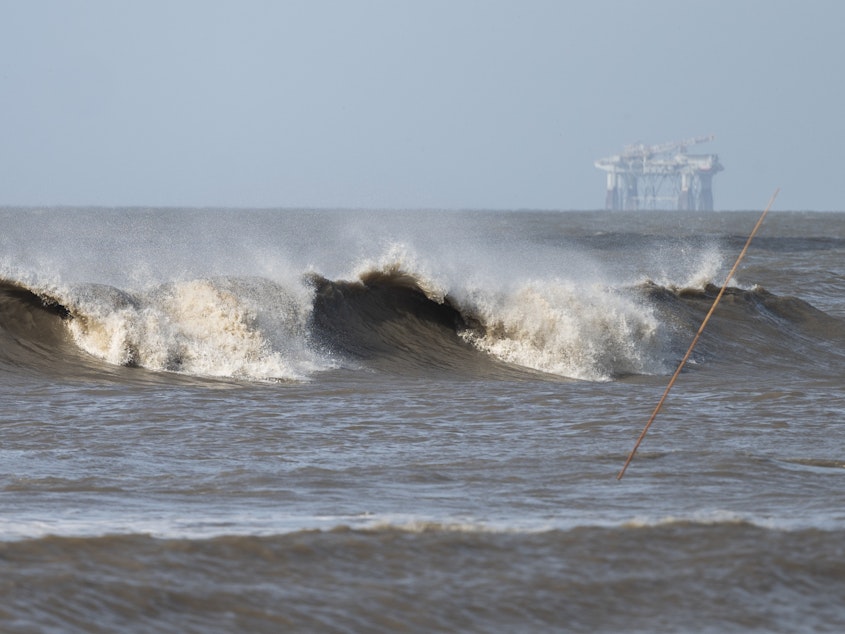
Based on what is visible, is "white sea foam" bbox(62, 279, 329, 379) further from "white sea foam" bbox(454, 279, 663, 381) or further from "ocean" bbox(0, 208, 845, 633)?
"white sea foam" bbox(454, 279, 663, 381)

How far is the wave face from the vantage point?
12.6m

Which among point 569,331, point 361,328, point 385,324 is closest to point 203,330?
point 361,328

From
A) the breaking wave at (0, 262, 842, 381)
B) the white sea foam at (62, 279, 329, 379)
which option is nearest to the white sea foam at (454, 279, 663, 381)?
the breaking wave at (0, 262, 842, 381)

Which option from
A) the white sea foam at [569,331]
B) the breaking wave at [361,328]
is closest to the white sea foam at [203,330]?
the breaking wave at [361,328]


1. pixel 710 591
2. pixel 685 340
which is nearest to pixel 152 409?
pixel 710 591

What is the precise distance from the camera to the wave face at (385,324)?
41.3 feet

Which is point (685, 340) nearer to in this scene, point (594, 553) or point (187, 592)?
point (594, 553)

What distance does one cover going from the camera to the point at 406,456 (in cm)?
762

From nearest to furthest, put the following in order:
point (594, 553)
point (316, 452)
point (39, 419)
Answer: point (594, 553)
point (316, 452)
point (39, 419)

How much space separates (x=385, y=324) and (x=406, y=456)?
712 centimetres

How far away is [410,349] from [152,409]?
4931 millimetres

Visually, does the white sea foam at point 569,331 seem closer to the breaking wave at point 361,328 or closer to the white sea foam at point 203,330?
the breaking wave at point 361,328

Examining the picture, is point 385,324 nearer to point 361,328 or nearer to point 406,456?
point 361,328

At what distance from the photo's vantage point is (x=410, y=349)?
1399 centimetres
